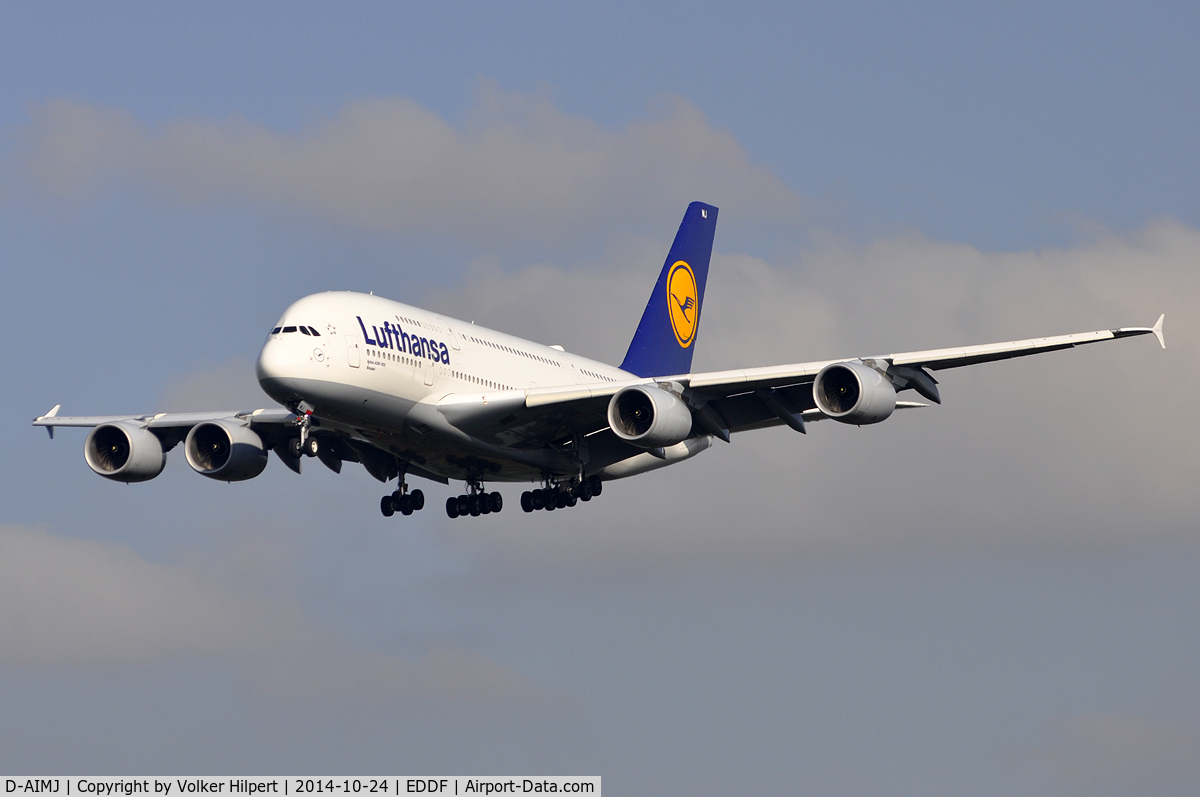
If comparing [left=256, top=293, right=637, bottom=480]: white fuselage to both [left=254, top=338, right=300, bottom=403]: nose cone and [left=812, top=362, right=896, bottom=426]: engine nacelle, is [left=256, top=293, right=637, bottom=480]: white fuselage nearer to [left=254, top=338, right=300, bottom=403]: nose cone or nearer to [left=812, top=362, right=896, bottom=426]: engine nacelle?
[left=254, top=338, right=300, bottom=403]: nose cone

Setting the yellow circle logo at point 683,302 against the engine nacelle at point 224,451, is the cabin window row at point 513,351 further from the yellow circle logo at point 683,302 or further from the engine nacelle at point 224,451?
the yellow circle logo at point 683,302

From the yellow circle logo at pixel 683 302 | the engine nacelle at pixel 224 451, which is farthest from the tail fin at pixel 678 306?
the engine nacelle at pixel 224 451

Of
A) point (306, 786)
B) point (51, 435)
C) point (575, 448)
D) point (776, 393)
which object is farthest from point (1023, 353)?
point (51, 435)

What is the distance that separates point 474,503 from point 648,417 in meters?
8.88

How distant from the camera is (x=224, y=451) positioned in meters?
43.7

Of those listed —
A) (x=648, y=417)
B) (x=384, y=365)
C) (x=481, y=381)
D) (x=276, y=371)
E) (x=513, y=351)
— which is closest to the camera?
(x=276, y=371)

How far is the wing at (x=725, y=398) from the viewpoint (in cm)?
3834

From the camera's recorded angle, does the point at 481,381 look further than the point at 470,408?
Yes

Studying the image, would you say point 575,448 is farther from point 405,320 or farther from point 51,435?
point 51,435

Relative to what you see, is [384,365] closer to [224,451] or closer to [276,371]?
[276,371]

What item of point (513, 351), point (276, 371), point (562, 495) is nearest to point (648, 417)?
point (513, 351)

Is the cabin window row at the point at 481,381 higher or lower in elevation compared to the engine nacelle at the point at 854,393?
higher

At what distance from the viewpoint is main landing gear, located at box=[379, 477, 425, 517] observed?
45.5 m

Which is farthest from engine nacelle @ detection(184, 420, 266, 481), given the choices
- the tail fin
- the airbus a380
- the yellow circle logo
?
the yellow circle logo
